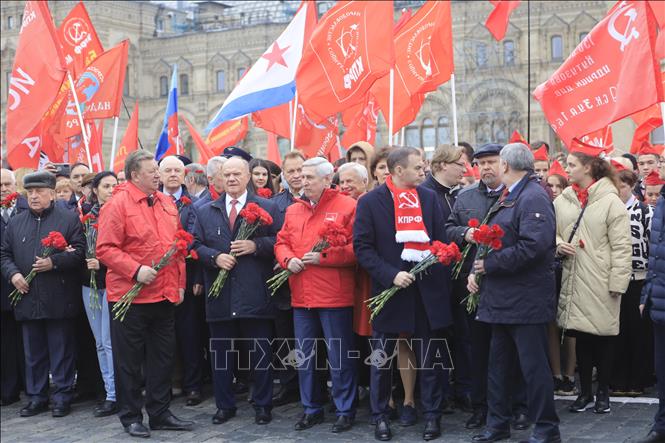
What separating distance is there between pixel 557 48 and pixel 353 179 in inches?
1433

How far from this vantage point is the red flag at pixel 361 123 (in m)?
13.8

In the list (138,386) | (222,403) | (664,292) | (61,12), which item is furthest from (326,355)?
(61,12)

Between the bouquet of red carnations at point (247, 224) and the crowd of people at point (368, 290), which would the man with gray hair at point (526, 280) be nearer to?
the crowd of people at point (368, 290)

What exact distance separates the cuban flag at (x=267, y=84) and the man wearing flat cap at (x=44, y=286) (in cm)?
283

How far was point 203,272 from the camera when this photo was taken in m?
9.34

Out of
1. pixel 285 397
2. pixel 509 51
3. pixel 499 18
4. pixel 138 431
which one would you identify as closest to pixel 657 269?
pixel 285 397

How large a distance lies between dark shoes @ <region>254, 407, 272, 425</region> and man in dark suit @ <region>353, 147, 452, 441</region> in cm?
107

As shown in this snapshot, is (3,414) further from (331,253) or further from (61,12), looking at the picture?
(61,12)

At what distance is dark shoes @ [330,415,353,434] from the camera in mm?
8375

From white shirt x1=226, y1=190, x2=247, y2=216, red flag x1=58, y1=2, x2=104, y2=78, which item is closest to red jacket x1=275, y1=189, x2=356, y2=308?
white shirt x1=226, y1=190, x2=247, y2=216

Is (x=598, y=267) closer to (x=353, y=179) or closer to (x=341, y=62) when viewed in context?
(x=353, y=179)

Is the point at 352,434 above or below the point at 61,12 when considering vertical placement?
below

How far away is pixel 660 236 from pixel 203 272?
155 inches

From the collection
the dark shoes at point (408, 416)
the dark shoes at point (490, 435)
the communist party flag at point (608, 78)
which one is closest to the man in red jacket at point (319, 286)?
the dark shoes at point (408, 416)
